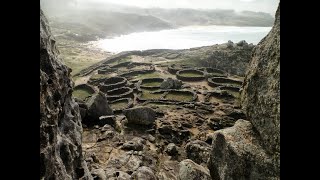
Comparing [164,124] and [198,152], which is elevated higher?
[198,152]


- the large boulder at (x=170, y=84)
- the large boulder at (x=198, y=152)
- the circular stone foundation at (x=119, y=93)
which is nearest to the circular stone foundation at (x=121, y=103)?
the circular stone foundation at (x=119, y=93)

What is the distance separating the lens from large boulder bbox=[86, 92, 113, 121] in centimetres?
3047

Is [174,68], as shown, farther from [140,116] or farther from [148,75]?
[140,116]

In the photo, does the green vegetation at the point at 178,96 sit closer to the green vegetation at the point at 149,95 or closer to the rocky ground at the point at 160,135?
the rocky ground at the point at 160,135

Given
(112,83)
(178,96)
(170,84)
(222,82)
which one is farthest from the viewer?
(112,83)

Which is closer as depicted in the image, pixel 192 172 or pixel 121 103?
pixel 192 172

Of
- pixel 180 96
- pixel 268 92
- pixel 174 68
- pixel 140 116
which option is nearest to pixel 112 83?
pixel 174 68

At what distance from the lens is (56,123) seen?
8.55 meters

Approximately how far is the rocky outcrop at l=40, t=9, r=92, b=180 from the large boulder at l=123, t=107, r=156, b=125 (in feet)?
58.7

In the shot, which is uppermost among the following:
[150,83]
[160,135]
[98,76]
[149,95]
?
[98,76]

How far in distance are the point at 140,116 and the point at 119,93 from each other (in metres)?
18.7

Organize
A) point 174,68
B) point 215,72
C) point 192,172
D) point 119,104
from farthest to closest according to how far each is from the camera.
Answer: point 174,68 → point 215,72 → point 119,104 → point 192,172

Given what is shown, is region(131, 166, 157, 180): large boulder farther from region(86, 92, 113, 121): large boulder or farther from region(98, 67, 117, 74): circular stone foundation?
region(98, 67, 117, 74): circular stone foundation
